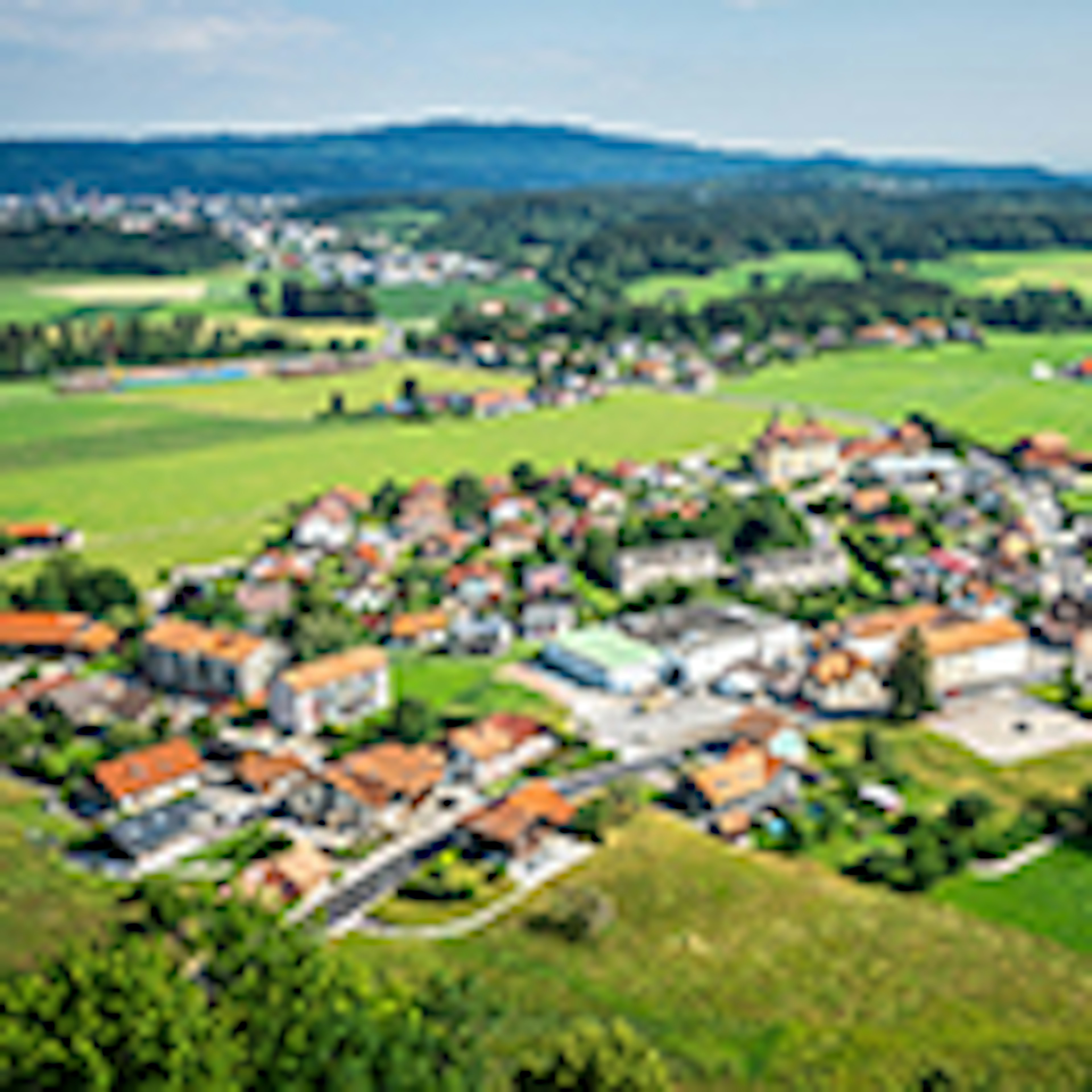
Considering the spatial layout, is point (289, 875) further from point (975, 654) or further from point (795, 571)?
point (795, 571)

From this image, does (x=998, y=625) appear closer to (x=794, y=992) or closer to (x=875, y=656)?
(x=875, y=656)

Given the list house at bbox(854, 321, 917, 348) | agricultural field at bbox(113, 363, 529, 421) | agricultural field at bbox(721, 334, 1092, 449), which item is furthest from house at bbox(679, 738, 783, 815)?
house at bbox(854, 321, 917, 348)

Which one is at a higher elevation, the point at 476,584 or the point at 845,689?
the point at 845,689

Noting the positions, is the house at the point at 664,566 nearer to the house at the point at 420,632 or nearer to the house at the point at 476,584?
the house at the point at 476,584

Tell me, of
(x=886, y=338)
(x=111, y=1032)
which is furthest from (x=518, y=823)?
(x=886, y=338)

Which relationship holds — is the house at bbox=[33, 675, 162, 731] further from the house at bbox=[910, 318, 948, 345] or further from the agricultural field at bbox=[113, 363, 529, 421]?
the house at bbox=[910, 318, 948, 345]
